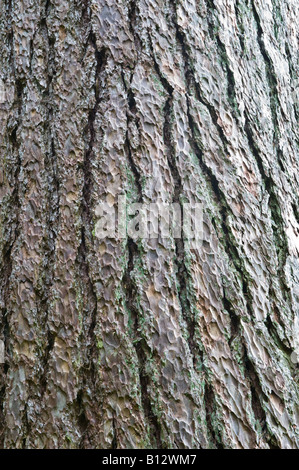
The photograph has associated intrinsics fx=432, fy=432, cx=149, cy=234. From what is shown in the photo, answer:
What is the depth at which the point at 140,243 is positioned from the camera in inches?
36.6

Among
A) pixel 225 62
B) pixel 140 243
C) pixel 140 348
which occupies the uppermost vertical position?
pixel 225 62

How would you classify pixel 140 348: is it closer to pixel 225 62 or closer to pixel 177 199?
pixel 177 199

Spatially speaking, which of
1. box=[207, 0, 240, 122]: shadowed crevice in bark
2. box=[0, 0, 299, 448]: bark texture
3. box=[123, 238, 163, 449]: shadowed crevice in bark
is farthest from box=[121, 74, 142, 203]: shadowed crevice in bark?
box=[207, 0, 240, 122]: shadowed crevice in bark

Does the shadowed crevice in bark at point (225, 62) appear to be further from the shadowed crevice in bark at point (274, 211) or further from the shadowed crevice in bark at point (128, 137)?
the shadowed crevice in bark at point (128, 137)

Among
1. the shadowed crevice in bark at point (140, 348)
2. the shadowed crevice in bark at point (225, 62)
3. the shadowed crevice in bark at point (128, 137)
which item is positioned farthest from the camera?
the shadowed crevice in bark at point (225, 62)

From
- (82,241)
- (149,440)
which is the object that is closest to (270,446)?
(149,440)

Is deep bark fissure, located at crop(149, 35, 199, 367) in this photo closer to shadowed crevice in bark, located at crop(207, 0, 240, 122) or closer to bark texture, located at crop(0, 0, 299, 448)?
bark texture, located at crop(0, 0, 299, 448)

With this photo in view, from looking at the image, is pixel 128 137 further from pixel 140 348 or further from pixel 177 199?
pixel 140 348

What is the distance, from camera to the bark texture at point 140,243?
0.87 metres

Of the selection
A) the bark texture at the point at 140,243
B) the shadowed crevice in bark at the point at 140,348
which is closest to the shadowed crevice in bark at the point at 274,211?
the bark texture at the point at 140,243

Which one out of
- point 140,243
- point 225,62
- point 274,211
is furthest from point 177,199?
point 225,62

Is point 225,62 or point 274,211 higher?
point 225,62

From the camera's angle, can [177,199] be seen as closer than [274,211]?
Yes

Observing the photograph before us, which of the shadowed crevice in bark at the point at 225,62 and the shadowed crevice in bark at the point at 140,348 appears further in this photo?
the shadowed crevice in bark at the point at 225,62
